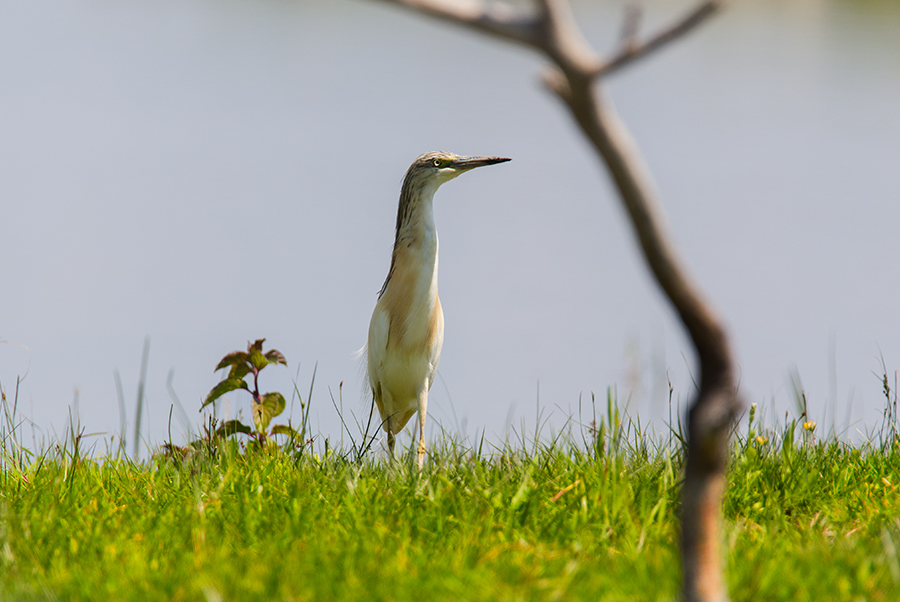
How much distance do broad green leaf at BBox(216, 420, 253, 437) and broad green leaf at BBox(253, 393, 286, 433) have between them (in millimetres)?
50

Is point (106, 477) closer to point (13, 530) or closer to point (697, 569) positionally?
point (13, 530)

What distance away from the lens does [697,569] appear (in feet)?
5.67

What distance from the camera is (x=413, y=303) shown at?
4.47 m

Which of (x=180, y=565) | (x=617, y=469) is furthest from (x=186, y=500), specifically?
(x=617, y=469)

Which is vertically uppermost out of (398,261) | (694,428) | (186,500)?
(398,261)

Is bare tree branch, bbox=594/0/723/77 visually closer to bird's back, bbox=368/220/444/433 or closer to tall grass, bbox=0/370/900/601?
tall grass, bbox=0/370/900/601

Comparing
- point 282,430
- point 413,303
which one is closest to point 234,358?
point 282,430

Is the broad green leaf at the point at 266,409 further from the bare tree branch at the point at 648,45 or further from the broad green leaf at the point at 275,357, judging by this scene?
the bare tree branch at the point at 648,45

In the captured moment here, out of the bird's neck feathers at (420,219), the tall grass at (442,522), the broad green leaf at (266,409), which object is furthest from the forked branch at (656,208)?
the bird's neck feathers at (420,219)

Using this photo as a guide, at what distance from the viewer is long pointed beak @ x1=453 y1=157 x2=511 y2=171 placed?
4.26m

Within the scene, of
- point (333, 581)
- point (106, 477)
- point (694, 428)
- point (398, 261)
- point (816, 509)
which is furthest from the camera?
point (398, 261)

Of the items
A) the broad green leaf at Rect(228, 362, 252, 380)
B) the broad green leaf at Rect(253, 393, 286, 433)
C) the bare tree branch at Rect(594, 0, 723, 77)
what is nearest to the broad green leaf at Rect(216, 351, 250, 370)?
the broad green leaf at Rect(228, 362, 252, 380)

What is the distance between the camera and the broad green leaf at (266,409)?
3.57 metres

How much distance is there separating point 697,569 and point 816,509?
4.82 feet
